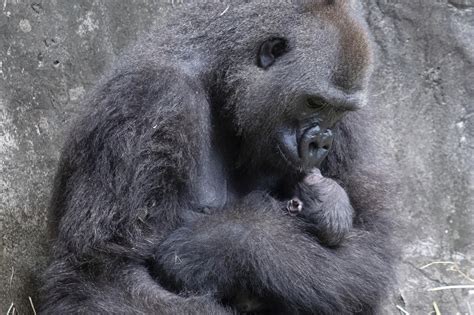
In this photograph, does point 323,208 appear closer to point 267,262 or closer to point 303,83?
point 267,262

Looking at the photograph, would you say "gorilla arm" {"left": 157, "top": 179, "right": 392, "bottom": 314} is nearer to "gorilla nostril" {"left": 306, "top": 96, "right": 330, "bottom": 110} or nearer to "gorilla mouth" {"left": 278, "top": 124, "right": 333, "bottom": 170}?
"gorilla mouth" {"left": 278, "top": 124, "right": 333, "bottom": 170}

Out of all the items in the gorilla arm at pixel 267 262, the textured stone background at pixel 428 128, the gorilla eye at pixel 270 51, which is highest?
the gorilla eye at pixel 270 51

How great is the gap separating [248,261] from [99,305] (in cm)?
72

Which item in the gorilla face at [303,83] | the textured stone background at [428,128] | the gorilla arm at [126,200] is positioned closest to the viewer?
the gorilla arm at [126,200]

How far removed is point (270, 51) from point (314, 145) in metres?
0.52

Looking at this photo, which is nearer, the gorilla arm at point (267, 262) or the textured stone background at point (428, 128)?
the gorilla arm at point (267, 262)

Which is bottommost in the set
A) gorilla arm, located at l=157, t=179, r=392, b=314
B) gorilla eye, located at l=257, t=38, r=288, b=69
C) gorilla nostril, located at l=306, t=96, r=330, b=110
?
gorilla arm, located at l=157, t=179, r=392, b=314

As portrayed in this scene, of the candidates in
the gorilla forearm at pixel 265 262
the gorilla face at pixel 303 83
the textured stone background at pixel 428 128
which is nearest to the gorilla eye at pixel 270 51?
the gorilla face at pixel 303 83

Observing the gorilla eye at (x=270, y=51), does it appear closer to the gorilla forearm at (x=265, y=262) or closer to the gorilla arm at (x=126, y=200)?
the gorilla arm at (x=126, y=200)

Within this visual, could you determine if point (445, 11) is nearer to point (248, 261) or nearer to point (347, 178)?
point (347, 178)

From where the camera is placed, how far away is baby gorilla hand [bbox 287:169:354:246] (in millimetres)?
4227

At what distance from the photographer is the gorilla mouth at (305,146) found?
426 centimetres

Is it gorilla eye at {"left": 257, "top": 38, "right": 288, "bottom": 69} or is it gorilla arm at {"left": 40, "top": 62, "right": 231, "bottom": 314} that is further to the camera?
gorilla eye at {"left": 257, "top": 38, "right": 288, "bottom": 69}

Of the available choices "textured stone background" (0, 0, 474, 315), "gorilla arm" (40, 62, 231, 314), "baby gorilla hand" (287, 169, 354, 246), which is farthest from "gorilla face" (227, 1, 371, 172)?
"textured stone background" (0, 0, 474, 315)
